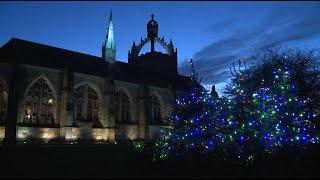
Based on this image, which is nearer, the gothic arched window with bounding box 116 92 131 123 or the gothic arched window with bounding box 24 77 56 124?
the gothic arched window with bounding box 24 77 56 124

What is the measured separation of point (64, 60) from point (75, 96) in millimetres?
4228

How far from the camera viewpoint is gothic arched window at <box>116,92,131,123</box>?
38.1 meters

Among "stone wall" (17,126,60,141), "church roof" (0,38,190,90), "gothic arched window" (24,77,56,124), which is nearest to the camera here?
"stone wall" (17,126,60,141)

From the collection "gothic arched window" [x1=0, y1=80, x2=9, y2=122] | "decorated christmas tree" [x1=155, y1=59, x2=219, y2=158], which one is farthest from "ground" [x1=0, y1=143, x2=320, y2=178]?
"gothic arched window" [x1=0, y1=80, x2=9, y2=122]

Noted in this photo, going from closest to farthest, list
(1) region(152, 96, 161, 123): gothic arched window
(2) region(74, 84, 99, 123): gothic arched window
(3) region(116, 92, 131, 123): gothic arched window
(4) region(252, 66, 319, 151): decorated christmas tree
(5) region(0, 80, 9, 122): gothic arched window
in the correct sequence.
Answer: (4) region(252, 66, 319, 151): decorated christmas tree
(5) region(0, 80, 9, 122): gothic arched window
(2) region(74, 84, 99, 123): gothic arched window
(3) region(116, 92, 131, 123): gothic arched window
(1) region(152, 96, 161, 123): gothic arched window

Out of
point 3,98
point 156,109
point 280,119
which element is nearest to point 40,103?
point 3,98

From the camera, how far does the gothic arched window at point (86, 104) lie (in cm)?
3419

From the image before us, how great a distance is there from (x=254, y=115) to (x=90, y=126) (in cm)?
2147

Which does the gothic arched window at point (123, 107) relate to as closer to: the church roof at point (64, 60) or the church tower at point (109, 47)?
the church roof at point (64, 60)

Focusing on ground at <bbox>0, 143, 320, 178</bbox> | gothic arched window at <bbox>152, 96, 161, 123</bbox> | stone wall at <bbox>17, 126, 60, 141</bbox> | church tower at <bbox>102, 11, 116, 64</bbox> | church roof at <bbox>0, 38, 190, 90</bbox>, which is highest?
church tower at <bbox>102, 11, 116, 64</bbox>

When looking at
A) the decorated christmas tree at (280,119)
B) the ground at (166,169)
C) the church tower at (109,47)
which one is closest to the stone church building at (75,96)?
the church tower at (109,47)

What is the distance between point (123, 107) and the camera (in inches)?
1528

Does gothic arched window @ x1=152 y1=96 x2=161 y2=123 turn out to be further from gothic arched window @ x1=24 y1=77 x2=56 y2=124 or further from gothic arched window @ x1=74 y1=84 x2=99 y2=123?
gothic arched window @ x1=24 y1=77 x2=56 y2=124

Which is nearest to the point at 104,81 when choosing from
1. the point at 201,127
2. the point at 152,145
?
the point at 152,145
